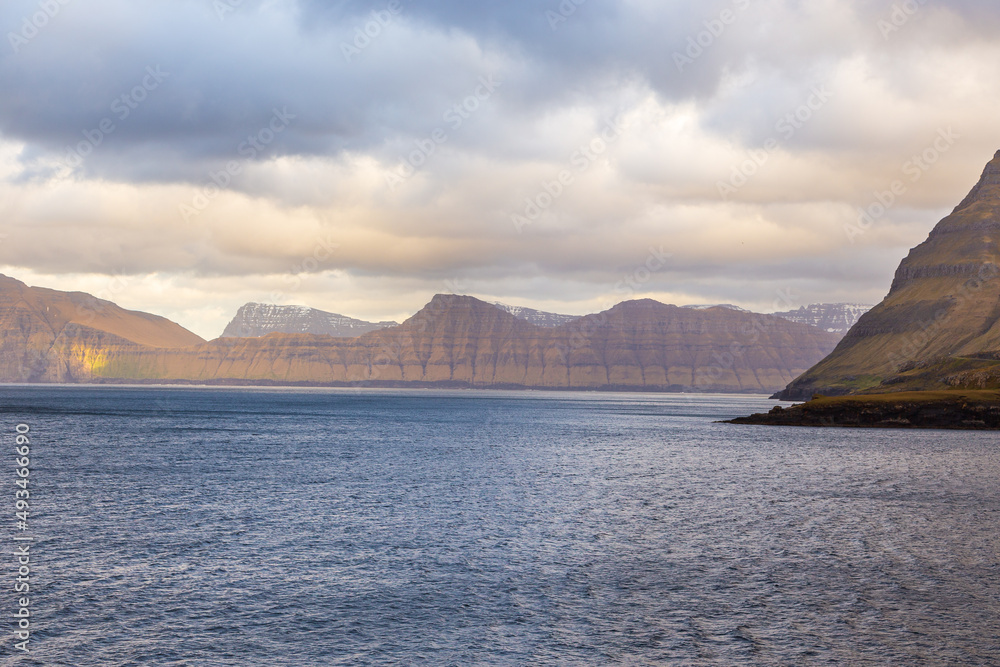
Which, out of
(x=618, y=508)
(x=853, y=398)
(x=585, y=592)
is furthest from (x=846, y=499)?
(x=853, y=398)

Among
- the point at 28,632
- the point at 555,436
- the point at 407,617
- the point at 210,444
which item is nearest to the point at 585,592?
the point at 407,617

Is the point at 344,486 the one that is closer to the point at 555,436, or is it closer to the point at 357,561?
the point at 357,561

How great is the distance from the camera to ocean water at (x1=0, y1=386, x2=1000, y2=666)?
31.1 meters

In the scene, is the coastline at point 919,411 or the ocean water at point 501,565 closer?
the ocean water at point 501,565

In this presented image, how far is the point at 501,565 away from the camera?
44938 millimetres

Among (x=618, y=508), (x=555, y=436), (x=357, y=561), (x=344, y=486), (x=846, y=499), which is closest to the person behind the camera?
(x=357, y=561)

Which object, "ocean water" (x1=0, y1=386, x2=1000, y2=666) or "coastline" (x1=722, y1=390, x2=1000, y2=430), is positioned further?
"coastline" (x1=722, y1=390, x2=1000, y2=430)

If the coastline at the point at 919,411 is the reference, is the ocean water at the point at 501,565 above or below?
below

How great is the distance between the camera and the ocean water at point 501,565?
31.1 m

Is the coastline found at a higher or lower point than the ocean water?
higher

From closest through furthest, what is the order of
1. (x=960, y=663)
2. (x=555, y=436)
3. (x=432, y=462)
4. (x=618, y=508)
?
(x=960, y=663), (x=618, y=508), (x=432, y=462), (x=555, y=436)

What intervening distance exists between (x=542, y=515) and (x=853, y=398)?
156371 millimetres

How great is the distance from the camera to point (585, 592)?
39.1 meters

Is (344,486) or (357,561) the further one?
(344,486)
